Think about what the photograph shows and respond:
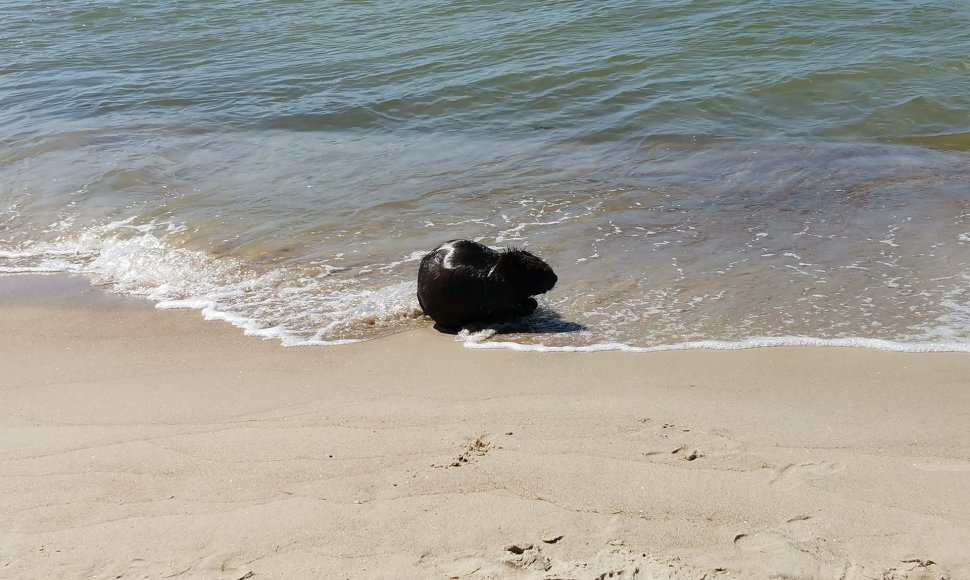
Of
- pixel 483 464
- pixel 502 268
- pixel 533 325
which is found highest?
pixel 502 268

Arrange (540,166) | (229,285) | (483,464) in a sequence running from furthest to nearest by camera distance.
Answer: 1. (540,166)
2. (229,285)
3. (483,464)

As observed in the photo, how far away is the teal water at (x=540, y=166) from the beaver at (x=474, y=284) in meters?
0.21

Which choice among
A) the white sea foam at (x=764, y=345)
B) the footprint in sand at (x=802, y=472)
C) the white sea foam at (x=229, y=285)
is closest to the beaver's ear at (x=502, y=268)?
the white sea foam at (x=764, y=345)

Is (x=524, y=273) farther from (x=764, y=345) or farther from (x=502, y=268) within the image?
(x=764, y=345)

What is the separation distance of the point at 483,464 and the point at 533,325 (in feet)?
6.97

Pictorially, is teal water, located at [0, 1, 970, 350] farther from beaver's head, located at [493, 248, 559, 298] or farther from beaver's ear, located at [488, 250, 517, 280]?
beaver's ear, located at [488, 250, 517, 280]

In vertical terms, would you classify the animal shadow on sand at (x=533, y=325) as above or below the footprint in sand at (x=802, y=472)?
below

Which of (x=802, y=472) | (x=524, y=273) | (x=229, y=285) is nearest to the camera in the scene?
(x=802, y=472)

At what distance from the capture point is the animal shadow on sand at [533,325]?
6.00 m

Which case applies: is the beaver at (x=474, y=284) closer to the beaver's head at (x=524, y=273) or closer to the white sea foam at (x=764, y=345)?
the beaver's head at (x=524, y=273)

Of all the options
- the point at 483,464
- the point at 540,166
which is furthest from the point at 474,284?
the point at 540,166

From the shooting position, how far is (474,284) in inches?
240

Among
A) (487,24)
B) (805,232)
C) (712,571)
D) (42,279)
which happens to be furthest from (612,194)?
(487,24)

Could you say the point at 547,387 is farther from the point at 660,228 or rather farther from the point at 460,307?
the point at 660,228
